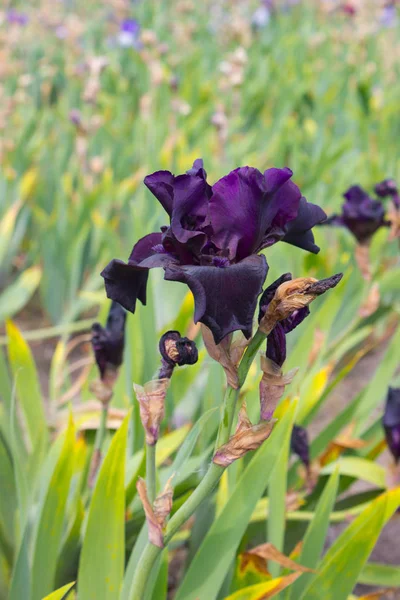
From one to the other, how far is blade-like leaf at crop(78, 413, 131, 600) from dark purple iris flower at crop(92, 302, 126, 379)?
0.18 metres

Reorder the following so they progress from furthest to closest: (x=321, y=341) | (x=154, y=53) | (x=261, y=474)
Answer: (x=154, y=53) → (x=321, y=341) → (x=261, y=474)

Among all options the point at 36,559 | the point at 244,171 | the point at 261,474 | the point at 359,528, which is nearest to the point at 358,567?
the point at 359,528

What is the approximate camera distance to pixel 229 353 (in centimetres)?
62

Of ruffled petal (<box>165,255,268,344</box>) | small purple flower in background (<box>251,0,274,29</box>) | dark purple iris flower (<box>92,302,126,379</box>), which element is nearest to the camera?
ruffled petal (<box>165,255,268,344</box>)

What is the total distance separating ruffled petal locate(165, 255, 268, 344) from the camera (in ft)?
1.80

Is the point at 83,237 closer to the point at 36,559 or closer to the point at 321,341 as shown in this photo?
the point at 321,341

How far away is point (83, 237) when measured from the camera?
79.9 inches

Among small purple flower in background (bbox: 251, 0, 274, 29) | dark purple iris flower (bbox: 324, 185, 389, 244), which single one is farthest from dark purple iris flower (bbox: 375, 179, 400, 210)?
small purple flower in background (bbox: 251, 0, 274, 29)

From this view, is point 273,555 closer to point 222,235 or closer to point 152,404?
point 152,404

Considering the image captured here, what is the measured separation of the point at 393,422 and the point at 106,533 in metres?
0.54

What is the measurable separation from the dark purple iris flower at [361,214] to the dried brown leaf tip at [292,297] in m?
0.91

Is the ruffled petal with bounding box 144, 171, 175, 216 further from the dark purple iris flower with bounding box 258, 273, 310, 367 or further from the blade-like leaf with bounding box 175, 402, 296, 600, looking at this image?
the blade-like leaf with bounding box 175, 402, 296, 600

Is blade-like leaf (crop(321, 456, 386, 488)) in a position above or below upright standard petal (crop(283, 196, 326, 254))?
below

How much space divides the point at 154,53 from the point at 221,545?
Answer: 260cm
